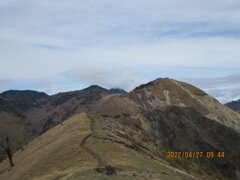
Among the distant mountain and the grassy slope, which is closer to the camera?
the grassy slope

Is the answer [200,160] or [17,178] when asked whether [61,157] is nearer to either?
[17,178]

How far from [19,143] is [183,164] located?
55647 millimetres

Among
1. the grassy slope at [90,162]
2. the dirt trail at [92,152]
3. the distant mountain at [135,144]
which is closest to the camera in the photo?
the grassy slope at [90,162]

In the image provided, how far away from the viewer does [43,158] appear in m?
79.1
